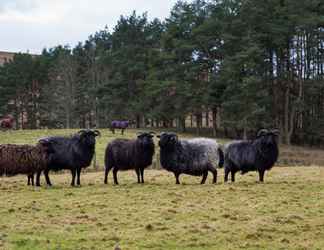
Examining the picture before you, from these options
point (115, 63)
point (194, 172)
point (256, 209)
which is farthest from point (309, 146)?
point (256, 209)

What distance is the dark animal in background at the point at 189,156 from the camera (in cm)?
2053

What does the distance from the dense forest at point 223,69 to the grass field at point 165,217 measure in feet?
131

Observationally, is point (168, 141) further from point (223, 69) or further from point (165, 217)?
point (223, 69)

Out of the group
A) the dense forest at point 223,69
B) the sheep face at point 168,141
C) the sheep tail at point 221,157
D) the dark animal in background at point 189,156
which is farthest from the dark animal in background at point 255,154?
the dense forest at point 223,69

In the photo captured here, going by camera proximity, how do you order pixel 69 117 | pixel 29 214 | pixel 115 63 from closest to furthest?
pixel 29 214 → pixel 115 63 → pixel 69 117

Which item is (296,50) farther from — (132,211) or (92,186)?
(132,211)

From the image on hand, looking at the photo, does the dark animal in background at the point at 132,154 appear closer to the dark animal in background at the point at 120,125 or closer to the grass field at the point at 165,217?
the grass field at the point at 165,217

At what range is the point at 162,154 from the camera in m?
21.0

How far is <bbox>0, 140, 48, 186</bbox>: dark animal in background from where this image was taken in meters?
20.0

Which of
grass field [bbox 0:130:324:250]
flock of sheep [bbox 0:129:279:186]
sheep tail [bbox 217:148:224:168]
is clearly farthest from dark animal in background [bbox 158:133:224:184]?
grass field [bbox 0:130:324:250]

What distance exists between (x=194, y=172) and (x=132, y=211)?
278 inches

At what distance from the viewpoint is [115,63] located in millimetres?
75750

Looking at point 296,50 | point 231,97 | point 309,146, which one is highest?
point 296,50

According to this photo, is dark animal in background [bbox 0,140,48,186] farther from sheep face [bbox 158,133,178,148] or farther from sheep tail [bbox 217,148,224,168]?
sheep tail [bbox 217,148,224,168]
